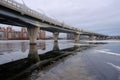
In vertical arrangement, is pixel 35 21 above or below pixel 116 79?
above

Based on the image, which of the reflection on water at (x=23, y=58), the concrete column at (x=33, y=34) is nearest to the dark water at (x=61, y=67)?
the reflection on water at (x=23, y=58)

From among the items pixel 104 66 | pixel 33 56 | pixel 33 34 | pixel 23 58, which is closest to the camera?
pixel 104 66

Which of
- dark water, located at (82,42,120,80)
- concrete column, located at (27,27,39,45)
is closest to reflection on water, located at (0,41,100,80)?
A: concrete column, located at (27,27,39,45)

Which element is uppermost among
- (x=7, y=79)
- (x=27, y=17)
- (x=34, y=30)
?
(x=27, y=17)

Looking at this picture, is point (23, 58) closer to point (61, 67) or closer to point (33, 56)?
point (33, 56)

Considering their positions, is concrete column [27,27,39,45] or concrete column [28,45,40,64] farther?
concrete column [27,27,39,45]

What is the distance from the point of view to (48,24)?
6106 cm

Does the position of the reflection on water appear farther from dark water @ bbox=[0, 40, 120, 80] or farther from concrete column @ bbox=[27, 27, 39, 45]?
concrete column @ bbox=[27, 27, 39, 45]

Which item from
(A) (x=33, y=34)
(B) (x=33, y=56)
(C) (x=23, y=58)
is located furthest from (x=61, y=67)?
(A) (x=33, y=34)

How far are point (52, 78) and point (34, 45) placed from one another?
104 ft

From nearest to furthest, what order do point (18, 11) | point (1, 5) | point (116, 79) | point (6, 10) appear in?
1. point (116, 79)
2. point (1, 5)
3. point (6, 10)
4. point (18, 11)

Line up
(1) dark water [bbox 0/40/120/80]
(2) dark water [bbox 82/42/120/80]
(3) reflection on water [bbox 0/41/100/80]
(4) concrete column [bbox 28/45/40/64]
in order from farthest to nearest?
(4) concrete column [bbox 28/45/40/64] < (3) reflection on water [bbox 0/41/100/80] < (1) dark water [bbox 0/40/120/80] < (2) dark water [bbox 82/42/120/80]

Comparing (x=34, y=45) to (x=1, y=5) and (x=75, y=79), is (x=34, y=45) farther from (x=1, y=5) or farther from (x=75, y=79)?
(x=75, y=79)

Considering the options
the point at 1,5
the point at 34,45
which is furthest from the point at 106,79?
the point at 34,45
